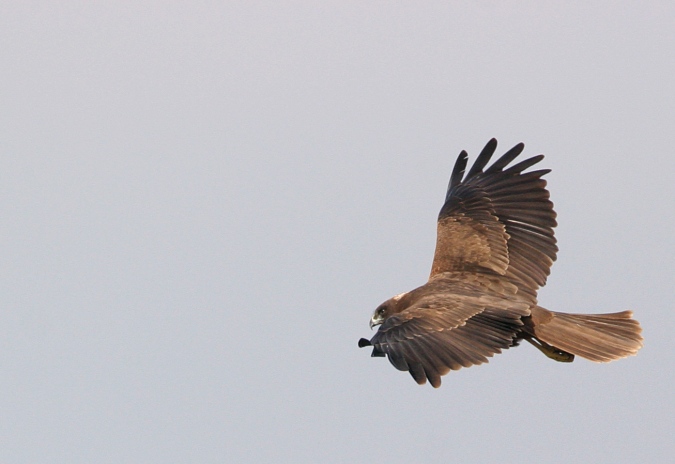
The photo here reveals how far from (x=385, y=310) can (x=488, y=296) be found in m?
1.11

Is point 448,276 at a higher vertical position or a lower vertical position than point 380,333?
higher

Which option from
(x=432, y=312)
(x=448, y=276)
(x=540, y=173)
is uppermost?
(x=540, y=173)

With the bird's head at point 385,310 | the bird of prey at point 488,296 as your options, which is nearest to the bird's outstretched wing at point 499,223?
the bird of prey at point 488,296

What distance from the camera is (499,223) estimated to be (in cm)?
1135

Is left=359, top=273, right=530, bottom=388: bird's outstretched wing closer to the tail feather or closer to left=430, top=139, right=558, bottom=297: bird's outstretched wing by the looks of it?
the tail feather

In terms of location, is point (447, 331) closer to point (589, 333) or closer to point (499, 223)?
point (589, 333)

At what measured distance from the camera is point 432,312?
374 inches

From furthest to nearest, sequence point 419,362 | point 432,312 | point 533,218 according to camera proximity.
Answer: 1. point 533,218
2. point 432,312
3. point 419,362

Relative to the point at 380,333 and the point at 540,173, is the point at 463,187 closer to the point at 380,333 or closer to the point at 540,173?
the point at 540,173

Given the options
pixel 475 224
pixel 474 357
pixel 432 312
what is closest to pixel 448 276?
pixel 475 224

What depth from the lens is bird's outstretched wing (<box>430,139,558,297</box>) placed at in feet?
36.0

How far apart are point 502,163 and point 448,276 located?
1.45 metres

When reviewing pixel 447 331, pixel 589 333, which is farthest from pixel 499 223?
pixel 447 331

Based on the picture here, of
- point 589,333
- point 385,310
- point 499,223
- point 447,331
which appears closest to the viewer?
point 447,331
